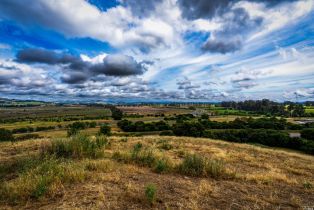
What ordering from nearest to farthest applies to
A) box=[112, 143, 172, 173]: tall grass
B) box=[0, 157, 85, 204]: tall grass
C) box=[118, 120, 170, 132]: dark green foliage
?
box=[0, 157, 85, 204]: tall grass, box=[112, 143, 172, 173]: tall grass, box=[118, 120, 170, 132]: dark green foliage

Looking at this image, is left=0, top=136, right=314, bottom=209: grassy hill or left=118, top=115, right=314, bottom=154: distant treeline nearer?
left=0, top=136, right=314, bottom=209: grassy hill

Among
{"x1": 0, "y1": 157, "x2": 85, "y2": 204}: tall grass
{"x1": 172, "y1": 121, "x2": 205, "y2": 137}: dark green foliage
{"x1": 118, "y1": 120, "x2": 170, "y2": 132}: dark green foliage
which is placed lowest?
{"x1": 118, "y1": 120, "x2": 170, "y2": 132}: dark green foliage

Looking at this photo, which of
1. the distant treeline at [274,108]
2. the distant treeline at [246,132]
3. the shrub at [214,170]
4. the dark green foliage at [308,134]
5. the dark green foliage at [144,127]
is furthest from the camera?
the distant treeline at [274,108]

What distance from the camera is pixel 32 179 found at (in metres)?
6.21

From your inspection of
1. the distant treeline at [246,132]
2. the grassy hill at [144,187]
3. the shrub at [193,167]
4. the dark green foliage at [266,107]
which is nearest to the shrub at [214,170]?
the grassy hill at [144,187]

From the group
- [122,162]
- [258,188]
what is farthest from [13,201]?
[258,188]

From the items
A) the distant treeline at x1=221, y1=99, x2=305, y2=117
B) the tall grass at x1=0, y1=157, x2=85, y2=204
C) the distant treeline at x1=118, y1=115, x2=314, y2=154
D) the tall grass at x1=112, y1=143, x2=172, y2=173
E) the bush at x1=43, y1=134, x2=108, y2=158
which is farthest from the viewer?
the distant treeline at x1=221, y1=99, x2=305, y2=117

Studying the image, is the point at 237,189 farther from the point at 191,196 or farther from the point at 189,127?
the point at 189,127

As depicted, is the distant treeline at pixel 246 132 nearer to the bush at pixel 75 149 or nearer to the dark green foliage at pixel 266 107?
the bush at pixel 75 149

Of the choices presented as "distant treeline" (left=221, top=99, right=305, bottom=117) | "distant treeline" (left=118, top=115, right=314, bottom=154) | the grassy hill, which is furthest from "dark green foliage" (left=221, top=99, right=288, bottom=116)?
the grassy hill

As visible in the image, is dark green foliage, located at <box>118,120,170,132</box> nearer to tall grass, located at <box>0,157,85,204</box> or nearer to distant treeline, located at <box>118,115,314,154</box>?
distant treeline, located at <box>118,115,314,154</box>

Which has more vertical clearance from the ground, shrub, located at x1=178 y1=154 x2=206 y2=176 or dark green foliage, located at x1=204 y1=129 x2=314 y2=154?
shrub, located at x1=178 y1=154 x2=206 y2=176

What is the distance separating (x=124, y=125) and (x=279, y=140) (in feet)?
166

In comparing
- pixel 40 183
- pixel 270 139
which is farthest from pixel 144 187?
pixel 270 139
